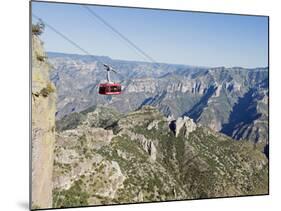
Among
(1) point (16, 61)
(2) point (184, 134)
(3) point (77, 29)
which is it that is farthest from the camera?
(2) point (184, 134)

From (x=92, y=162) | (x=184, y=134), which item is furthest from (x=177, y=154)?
(x=92, y=162)

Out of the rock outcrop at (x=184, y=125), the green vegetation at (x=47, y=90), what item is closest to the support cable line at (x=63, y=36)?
the green vegetation at (x=47, y=90)

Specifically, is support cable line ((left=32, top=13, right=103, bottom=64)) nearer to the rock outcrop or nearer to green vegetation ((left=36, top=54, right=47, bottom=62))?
green vegetation ((left=36, top=54, right=47, bottom=62))

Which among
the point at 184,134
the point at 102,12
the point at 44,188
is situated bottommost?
the point at 44,188

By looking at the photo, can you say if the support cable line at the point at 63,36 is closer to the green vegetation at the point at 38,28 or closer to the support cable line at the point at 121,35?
the green vegetation at the point at 38,28

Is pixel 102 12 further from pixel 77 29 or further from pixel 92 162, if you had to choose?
pixel 92 162

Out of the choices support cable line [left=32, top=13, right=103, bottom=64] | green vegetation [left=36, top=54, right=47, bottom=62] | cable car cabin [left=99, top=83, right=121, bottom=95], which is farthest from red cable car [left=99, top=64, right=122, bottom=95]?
green vegetation [left=36, top=54, right=47, bottom=62]

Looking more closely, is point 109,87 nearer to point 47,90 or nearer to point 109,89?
point 109,89
